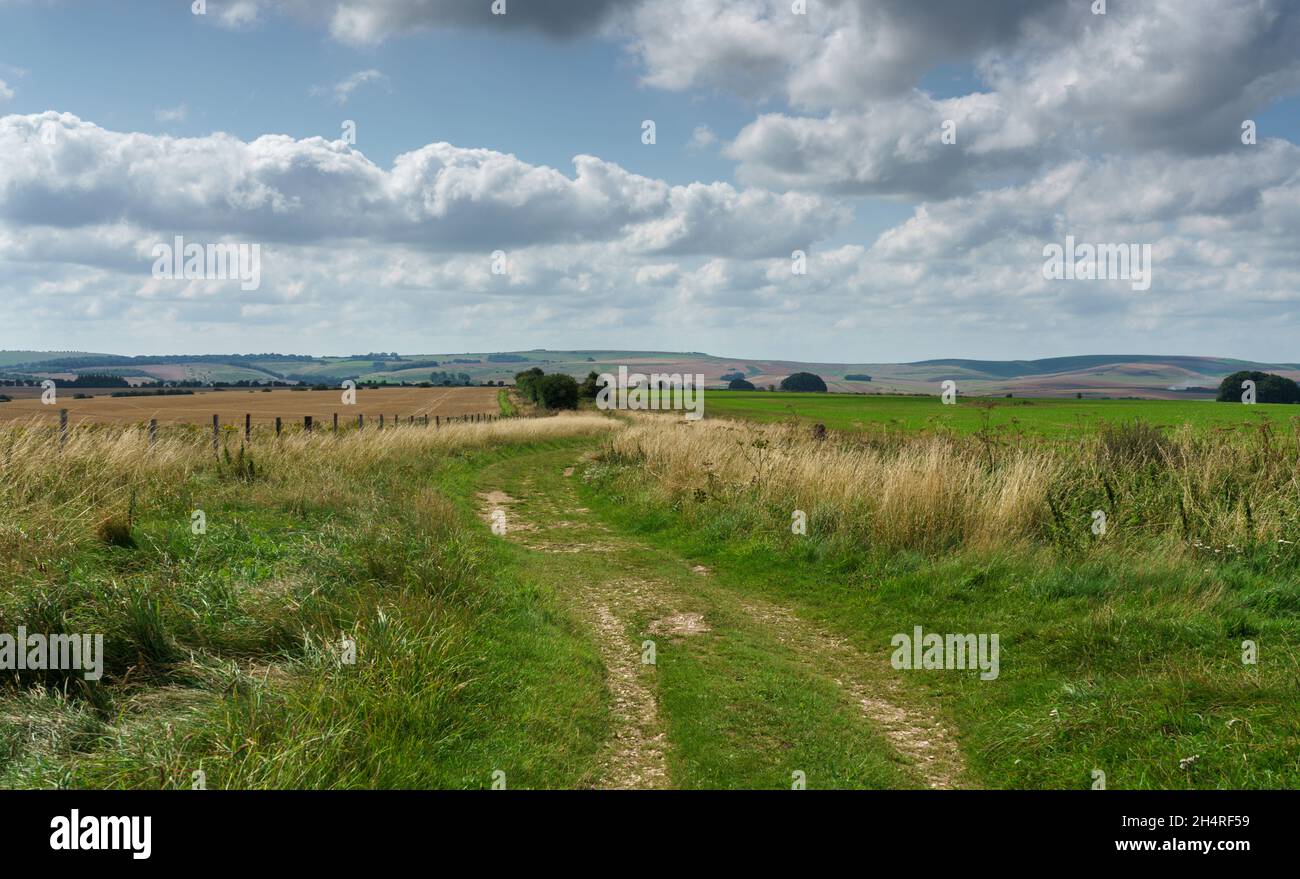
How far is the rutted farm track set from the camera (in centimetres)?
529

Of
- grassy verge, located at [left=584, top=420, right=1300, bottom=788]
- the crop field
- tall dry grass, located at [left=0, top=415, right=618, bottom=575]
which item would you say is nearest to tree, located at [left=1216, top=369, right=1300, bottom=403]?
the crop field

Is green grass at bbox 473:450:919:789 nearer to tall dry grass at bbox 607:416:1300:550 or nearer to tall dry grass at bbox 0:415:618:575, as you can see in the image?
tall dry grass at bbox 607:416:1300:550

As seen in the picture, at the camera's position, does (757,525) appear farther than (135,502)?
Yes

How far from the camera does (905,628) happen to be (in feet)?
27.8

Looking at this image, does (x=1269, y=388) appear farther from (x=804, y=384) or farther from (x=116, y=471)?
(x=116, y=471)

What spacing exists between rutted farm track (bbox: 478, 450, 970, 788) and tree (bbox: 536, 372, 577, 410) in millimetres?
68485

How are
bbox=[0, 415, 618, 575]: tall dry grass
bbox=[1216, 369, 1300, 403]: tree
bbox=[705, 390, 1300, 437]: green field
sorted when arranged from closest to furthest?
1. bbox=[0, 415, 618, 575]: tall dry grass
2. bbox=[705, 390, 1300, 437]: green field
3. bbox=[1216, 369, 1300, 403]: tree

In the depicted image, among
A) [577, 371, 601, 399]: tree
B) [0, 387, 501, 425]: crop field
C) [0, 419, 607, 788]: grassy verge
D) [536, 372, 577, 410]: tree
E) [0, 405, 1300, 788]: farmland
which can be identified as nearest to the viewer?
[0, 419, 607, 788]: grassy verge

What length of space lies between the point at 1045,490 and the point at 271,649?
1027 centimetres

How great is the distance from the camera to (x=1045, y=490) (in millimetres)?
11047

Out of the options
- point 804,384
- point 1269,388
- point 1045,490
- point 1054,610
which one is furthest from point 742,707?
point 804,384

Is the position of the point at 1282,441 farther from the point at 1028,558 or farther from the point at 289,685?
the point at 289,685

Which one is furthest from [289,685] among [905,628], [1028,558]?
[1028,558]

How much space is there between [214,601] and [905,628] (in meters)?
7.13
